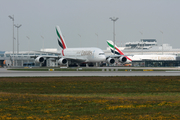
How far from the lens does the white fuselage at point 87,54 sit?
89062 mm

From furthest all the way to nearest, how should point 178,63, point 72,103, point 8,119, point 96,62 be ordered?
point 178,63, point 96,62, point 72,103, point 8,119

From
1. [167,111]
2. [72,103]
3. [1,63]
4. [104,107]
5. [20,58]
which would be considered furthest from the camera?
[1,63]

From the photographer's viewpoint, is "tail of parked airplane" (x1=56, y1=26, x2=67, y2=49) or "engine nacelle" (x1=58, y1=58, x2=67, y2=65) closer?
"engine nacelle" (x1=58, y1=58, x2=67, y2=65)

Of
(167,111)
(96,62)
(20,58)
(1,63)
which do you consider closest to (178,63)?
(96,62)

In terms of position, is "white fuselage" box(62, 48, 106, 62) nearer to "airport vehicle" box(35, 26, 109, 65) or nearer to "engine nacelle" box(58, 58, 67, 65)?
"airport vehicle" box(35, 26, 109, 65)

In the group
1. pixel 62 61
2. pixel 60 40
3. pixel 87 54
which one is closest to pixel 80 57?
pixel 87 54

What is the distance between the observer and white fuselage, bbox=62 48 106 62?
3506 inches

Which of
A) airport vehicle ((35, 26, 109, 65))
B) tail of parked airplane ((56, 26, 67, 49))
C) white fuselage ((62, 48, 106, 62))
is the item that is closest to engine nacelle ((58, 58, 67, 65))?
airport vehicle ((35, 26, 109, 65))

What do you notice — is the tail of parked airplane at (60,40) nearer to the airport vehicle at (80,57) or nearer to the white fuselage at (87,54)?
the airport vehicle at (80,57)

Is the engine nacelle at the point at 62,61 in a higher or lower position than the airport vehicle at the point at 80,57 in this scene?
lower

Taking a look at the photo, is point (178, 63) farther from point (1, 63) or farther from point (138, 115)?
point (138, 115)

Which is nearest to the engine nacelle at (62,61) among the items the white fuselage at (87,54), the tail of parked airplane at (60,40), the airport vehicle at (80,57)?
the airport vehicle at (80,57)

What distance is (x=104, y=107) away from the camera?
60.7 feet

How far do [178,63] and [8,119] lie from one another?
9130 cm
